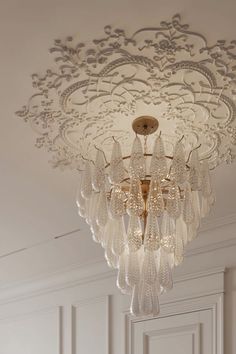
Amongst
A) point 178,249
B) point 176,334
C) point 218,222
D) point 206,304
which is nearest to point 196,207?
point 178,249

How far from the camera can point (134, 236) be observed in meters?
2.45

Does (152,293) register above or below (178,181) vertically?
below

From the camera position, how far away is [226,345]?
11.9 ft

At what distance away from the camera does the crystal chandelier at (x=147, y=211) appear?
240 cm

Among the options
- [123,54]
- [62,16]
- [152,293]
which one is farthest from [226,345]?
[62,16]

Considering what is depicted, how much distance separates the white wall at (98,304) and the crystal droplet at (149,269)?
4.54ft

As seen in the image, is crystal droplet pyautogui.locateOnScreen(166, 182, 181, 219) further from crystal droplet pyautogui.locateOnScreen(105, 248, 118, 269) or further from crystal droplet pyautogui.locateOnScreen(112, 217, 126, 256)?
crystal droplet pyautogui.locateOnScreen(105, 248, 118, 269)

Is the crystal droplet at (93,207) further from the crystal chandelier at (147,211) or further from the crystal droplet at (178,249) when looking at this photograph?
the crystal droplet at (178,249)

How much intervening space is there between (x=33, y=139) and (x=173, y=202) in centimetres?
76

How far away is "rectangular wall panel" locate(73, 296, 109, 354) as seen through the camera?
4371mm

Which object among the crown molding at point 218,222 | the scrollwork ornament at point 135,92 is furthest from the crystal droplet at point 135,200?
the crown molding at point 218,222

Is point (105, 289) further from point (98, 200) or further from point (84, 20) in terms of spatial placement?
point (84, 20)

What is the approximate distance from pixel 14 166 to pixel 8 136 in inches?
11.9

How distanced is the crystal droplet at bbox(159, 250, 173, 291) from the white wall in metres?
1.34
